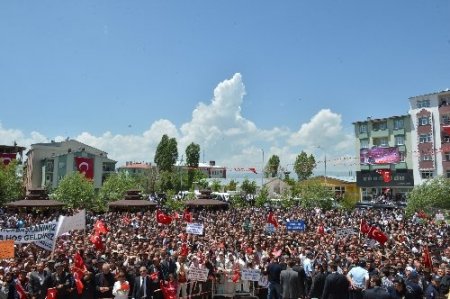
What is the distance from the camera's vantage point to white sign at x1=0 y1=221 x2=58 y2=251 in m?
12.7

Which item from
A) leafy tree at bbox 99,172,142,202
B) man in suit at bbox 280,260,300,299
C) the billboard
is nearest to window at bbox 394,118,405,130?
the billboard

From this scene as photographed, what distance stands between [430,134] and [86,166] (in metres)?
62.1

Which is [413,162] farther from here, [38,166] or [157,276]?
[38,166]

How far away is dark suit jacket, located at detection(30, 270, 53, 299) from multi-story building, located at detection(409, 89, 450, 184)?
55.0 m

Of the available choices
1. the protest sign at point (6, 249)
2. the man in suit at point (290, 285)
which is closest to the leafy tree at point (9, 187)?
the protest sign at point (6, 249)

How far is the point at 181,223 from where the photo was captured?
28844 mm

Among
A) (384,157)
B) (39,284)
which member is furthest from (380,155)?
(39,284)

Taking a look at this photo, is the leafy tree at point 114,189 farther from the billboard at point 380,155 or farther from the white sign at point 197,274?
the white sign at point 197,274

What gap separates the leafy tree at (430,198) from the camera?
39656 millimetres

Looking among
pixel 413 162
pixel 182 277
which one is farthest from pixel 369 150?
pixel 182 277

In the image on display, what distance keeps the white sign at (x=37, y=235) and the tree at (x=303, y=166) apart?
9832 centimetres

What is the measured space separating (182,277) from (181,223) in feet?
53.1

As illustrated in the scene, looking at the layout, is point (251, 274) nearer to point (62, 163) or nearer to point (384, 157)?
point (384, 157)

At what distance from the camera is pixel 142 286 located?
11.0 m
